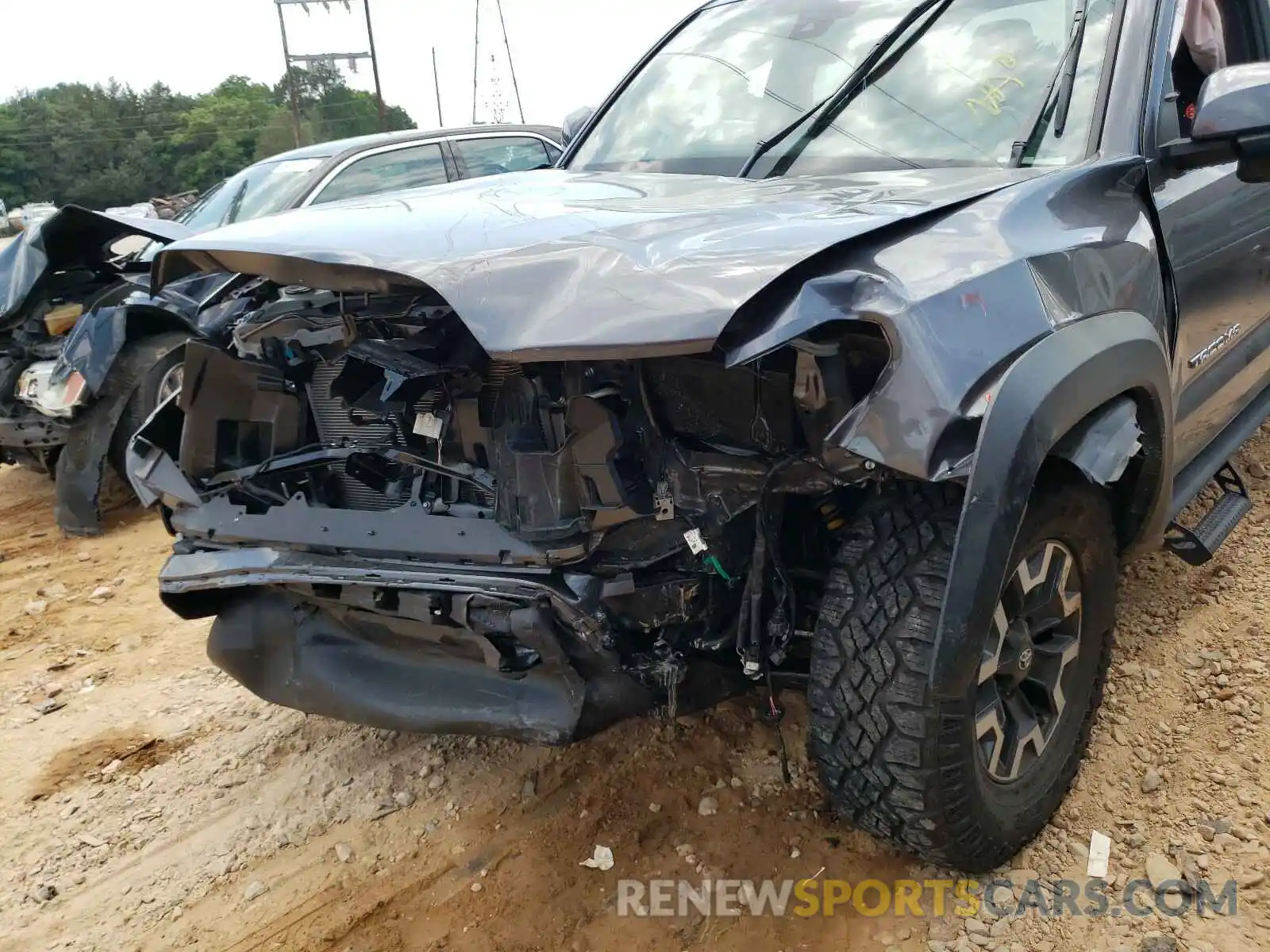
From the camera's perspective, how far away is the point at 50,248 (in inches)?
204

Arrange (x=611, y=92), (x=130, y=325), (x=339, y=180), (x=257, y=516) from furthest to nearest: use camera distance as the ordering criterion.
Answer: (x=339, y=180) < (x=130, y=325) < (x=611, y=92) < (x=257, y=516)

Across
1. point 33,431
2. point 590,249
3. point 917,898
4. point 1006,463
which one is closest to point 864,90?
point 590,249

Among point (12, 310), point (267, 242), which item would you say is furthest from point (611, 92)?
point (12, 310)

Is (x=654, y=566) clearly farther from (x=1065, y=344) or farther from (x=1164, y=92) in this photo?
(x=1164, y=92)

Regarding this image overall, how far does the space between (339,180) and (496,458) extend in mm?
4278

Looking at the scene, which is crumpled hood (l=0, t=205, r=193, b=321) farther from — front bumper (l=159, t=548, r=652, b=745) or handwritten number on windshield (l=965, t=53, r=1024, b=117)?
handwritten number on windshield (l=965, t=53, r=1024, b=117)

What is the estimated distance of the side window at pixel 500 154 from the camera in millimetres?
6719

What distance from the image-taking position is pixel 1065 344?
5.89 feet

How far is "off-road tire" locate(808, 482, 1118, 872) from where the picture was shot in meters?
1.84

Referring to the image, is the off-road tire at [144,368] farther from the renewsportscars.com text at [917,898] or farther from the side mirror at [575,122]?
the renewsportscars.com text at [917,898]

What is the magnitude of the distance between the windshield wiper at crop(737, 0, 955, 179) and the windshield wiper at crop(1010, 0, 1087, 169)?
1.33 feet

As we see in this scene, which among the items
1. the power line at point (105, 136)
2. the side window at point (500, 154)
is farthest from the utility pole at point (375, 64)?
the power line at point (105, 136)

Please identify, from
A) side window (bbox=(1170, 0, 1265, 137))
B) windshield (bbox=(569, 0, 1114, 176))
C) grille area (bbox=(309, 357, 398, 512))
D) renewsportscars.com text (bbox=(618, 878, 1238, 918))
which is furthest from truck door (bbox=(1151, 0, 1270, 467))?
grille area (bbox=(309, 357, 398, 512))

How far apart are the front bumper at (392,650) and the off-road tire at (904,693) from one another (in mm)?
437
